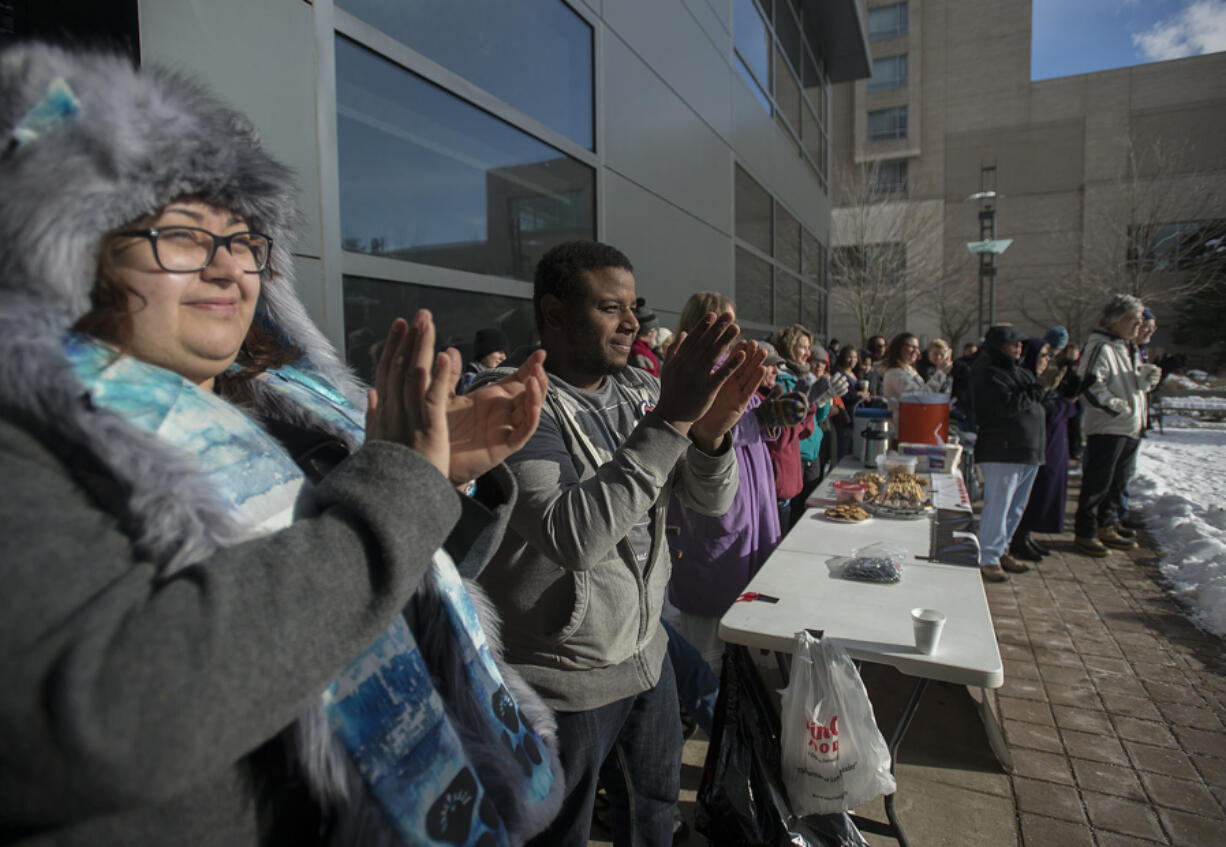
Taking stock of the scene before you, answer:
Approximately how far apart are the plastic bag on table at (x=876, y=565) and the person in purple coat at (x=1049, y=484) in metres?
3.39

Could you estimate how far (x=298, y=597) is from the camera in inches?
26.7

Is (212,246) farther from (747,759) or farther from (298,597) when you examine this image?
(747,759)

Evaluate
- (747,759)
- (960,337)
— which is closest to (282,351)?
(747,759)

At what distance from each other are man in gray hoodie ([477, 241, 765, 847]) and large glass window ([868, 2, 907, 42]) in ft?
116

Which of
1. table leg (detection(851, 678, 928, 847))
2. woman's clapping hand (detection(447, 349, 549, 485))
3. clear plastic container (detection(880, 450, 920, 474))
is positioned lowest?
table leg (detection(851, 678, 928, 847))

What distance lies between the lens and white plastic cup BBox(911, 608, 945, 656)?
1938 mm

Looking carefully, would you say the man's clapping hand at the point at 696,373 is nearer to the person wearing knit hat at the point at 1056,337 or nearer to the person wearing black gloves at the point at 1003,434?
the person wearing black gloves at the point at 1003,434

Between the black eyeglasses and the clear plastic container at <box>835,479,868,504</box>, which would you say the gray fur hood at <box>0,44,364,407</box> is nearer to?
the black eyeglasses

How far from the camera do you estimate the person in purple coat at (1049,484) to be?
17.5ft

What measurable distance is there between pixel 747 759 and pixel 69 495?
6.57 ft

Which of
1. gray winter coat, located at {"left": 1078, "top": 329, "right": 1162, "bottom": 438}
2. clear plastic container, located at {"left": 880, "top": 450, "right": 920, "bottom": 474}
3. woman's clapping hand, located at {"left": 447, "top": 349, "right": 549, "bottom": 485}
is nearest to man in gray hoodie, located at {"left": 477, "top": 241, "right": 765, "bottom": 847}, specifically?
woman's clapping hand, located at {"left": 447, "top": 349, "right": 549, "bottom": 485}

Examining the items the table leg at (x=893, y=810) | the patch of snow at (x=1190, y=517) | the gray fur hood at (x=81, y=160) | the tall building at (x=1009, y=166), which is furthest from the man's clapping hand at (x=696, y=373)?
the tall building at (x=1009, y=166)

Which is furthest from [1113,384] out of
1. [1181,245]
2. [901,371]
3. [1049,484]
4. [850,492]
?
[1181,245]

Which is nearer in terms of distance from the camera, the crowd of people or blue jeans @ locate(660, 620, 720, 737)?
the crowd of people
